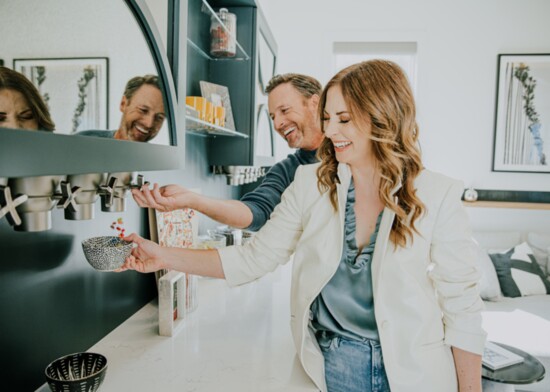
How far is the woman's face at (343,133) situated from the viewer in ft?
3.82

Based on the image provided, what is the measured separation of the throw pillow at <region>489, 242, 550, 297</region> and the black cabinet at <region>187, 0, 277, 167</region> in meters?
2.11

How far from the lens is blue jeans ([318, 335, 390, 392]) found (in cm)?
112

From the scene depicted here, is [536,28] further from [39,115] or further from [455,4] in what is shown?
[39,115]

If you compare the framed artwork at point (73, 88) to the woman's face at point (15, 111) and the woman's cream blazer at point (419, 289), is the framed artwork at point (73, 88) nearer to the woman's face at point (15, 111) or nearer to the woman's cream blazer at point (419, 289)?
the woman's face at point (15, 111)

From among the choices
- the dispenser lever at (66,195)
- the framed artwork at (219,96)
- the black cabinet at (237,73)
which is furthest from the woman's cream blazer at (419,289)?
the black cabinet at (237,73)

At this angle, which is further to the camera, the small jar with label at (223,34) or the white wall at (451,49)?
the white wall at (451,49)

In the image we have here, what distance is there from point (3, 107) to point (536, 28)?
436cm

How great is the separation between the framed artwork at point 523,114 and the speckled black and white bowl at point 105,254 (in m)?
3.68

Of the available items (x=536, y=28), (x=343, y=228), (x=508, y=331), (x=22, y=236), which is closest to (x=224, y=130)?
(x=343, y=228)

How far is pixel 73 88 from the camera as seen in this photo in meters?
0.67

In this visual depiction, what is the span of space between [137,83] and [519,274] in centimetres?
323

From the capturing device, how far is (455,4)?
12.6ft

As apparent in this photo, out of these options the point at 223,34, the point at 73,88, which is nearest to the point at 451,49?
the point at 223,34

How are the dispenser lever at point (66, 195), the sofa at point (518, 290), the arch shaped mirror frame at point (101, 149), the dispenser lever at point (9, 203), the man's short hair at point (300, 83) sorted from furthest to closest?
1. the sofa at point (518, 290)
2. the man's short hair at point (300, 83)
3. the dispenser lever at point (66, 195)
4. the dispenser lever at point (9, 203)
5. the arch shaped mirror frame at point (101, 149)
